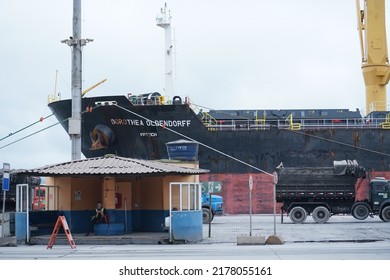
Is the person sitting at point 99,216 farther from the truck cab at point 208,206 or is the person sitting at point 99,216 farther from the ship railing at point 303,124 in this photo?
the ship railing at point 303,124

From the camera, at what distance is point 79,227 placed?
29.6 meters

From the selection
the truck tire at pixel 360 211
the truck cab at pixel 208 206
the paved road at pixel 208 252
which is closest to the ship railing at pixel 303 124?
the truck cab at pixel 208 206

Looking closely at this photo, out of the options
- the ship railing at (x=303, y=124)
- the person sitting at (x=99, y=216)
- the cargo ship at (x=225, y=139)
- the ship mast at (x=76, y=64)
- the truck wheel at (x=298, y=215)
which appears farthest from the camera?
the ship railing at (x=303, y=124)

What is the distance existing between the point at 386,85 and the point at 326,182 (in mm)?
26604

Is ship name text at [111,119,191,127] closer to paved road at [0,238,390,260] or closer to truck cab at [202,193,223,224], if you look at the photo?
truck cab at [202,193,223,224]

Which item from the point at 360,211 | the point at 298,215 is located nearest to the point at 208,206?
the point at 298,215

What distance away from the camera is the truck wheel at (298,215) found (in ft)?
133

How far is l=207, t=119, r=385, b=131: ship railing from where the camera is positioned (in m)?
56.4

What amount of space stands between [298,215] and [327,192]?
2007mm

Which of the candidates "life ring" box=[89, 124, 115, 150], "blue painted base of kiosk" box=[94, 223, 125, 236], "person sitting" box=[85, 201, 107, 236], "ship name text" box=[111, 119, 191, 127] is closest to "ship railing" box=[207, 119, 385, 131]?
"ship name text" box=[111, 119, 191, 127]

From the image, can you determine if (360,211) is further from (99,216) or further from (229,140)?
(99,216)

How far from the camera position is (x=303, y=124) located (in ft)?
191

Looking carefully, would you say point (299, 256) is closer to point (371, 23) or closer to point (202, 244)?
point (202, 244)
